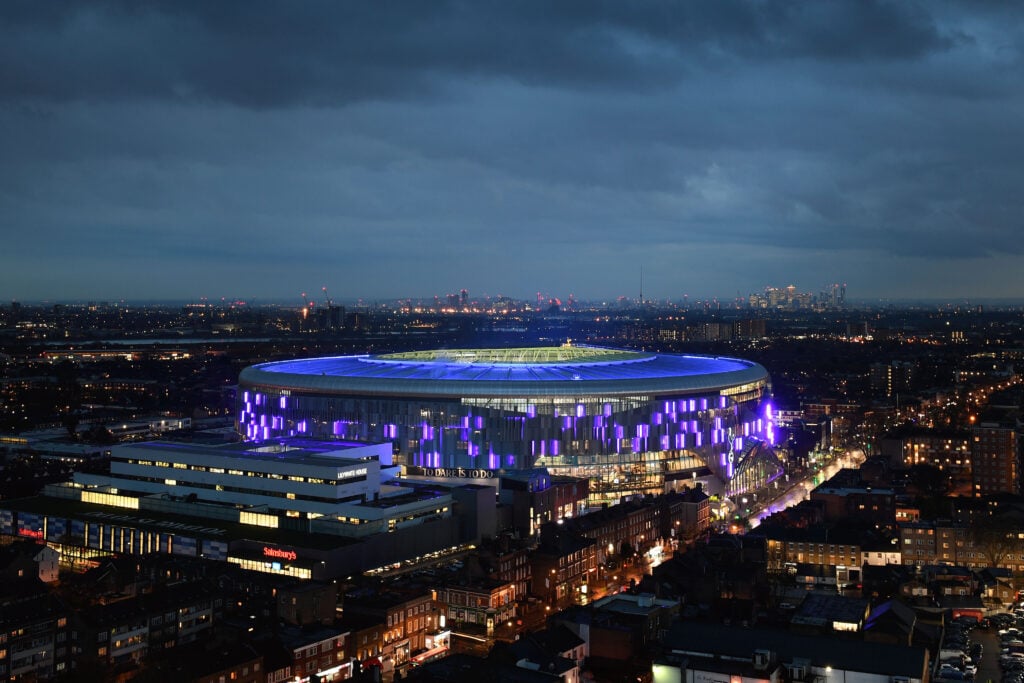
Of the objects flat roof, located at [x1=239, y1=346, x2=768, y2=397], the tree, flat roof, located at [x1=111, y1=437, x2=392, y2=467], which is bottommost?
the tree

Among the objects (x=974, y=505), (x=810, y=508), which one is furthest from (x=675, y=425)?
Answer: (x=974, y=505)

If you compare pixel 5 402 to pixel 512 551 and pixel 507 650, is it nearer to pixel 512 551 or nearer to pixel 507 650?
pixel 512 551

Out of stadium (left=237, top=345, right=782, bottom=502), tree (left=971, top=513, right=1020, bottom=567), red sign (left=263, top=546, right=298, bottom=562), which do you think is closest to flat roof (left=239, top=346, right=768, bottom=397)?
stadium (left=237, top=345, right=782, bottom=502)

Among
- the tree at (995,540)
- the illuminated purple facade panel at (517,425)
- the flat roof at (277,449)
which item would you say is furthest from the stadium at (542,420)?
the tree at (995,540)

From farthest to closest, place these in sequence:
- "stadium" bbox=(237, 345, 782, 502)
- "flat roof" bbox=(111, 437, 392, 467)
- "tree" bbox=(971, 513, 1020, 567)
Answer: "stadium" bbox=(237, 345, 782, 502)
"flat roof" bbox=(111, 437, 392, 467)
"tree" bbox=(971, 513, 1020, 567)

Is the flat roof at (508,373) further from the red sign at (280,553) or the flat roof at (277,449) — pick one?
the red sign at (280,553)

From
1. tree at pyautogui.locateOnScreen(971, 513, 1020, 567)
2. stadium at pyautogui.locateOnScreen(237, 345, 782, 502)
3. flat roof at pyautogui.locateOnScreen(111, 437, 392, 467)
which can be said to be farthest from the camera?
stadium at pyautogui.locateOnScreen(237, 345, 782, 502)

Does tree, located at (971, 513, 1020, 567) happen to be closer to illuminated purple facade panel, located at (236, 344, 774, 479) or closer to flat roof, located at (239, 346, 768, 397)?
illuminated purple facade panel, located at (236, 344, 774, 479)
